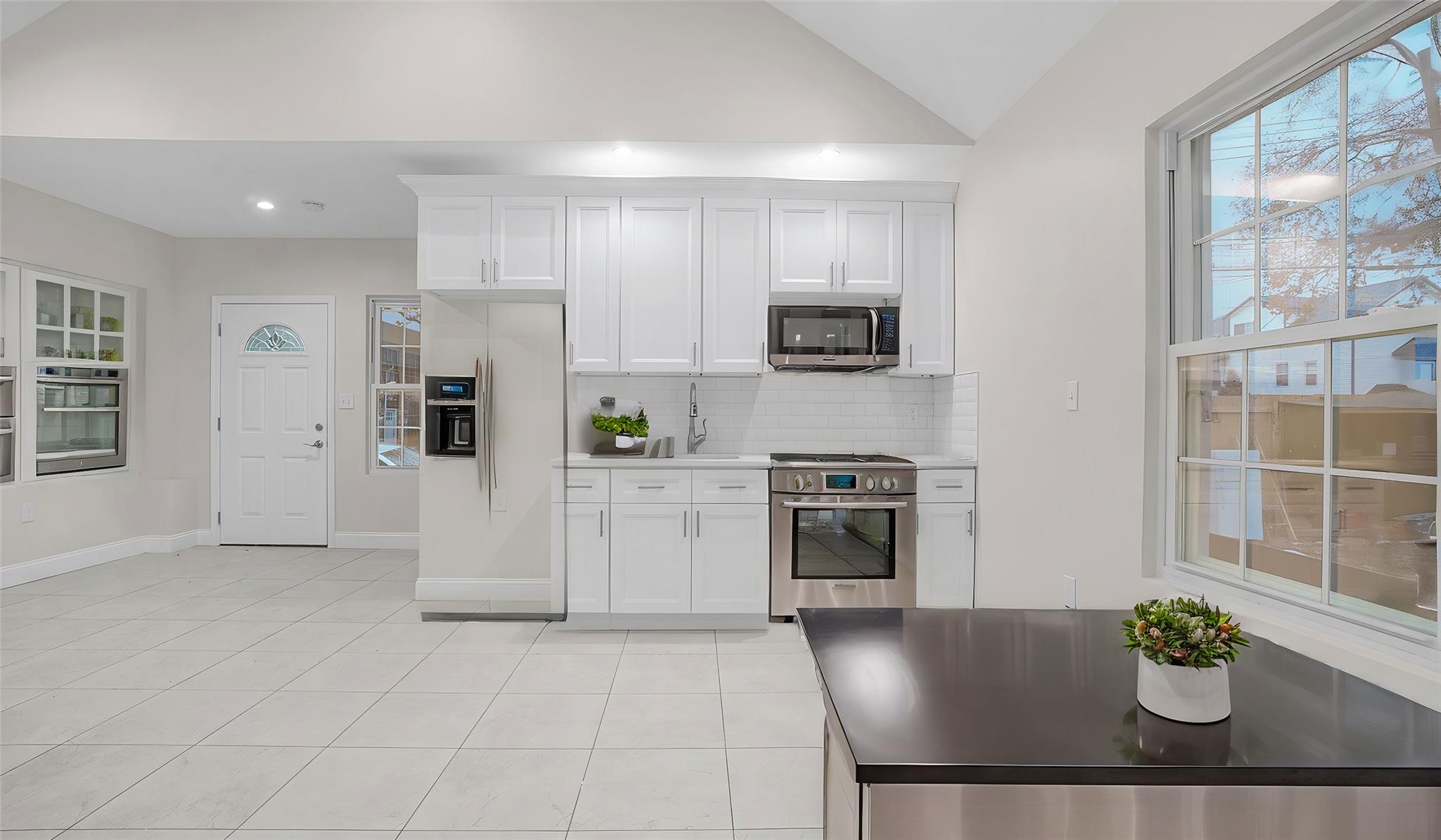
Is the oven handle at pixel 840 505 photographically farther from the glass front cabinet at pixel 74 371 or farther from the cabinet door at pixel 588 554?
the glass front cabinet at pixel 74 371

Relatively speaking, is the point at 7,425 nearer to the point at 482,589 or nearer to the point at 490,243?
the point at 482,589

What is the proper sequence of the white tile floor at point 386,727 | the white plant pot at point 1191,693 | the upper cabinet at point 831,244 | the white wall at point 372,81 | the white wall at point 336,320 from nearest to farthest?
the white plant pot at point 1191,693 → the white tile floor at point 386,727 → the white wall at point 372,81 → the upper cabinet at point 831,244 → the white wall at point 336,320

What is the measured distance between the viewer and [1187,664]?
1.17m

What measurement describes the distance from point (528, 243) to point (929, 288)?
2.31 metres

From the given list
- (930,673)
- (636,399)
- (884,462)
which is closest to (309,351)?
(636,399)

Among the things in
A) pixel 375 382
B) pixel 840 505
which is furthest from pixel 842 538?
pixel 375 382

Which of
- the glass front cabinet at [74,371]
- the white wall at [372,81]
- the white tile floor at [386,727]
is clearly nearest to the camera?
the white tile floor at [386,727]

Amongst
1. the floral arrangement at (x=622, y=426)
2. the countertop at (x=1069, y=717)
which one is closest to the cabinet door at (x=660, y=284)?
the floral arrangement at (x=622, y=426)

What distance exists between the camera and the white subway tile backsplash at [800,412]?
170 inches

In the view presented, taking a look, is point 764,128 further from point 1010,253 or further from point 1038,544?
point 1038,544

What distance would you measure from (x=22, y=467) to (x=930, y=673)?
594cm

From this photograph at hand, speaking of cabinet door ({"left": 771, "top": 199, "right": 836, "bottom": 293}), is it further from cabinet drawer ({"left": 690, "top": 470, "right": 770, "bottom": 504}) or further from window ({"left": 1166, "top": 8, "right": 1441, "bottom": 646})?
window ({"left": 1166, "top": 8, "right": 1441, "bottom": 646})

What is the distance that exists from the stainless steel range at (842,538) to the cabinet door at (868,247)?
3.44ft

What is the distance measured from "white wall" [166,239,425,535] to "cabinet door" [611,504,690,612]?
281cm
